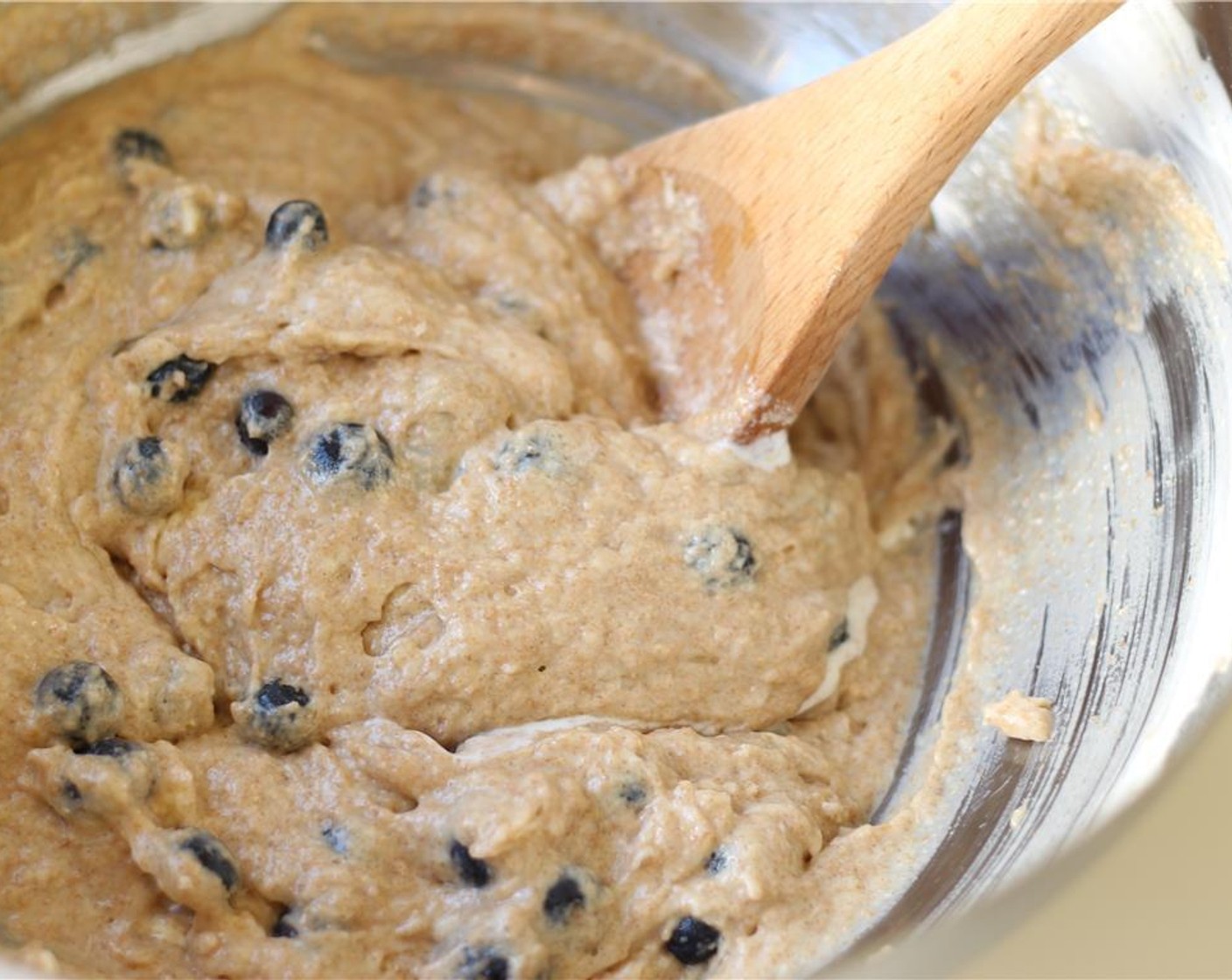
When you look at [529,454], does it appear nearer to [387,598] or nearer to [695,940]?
[387,598]

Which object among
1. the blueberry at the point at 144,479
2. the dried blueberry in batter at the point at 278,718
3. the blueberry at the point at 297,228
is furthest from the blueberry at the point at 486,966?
the blueberry at the point at 297,228

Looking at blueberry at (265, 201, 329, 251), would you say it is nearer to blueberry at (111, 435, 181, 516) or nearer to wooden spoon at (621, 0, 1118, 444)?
blueberry at (111, 435, 181, 516)

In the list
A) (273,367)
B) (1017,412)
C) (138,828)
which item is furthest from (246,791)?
(1017,412)

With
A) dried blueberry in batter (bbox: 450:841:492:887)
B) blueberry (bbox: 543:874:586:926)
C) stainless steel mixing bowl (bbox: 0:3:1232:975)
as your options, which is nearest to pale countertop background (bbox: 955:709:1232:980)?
stainless steel mixing bowl (bbox: 0:3:1232:975)

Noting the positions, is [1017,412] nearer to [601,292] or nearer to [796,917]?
[601,292]

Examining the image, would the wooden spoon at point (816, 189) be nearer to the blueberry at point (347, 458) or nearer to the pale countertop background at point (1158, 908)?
the blueberry at point (347, 458)

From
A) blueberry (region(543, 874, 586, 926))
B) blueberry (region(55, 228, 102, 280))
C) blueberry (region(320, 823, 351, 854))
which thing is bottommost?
blueberry (region(320, 823, 351, 854))
